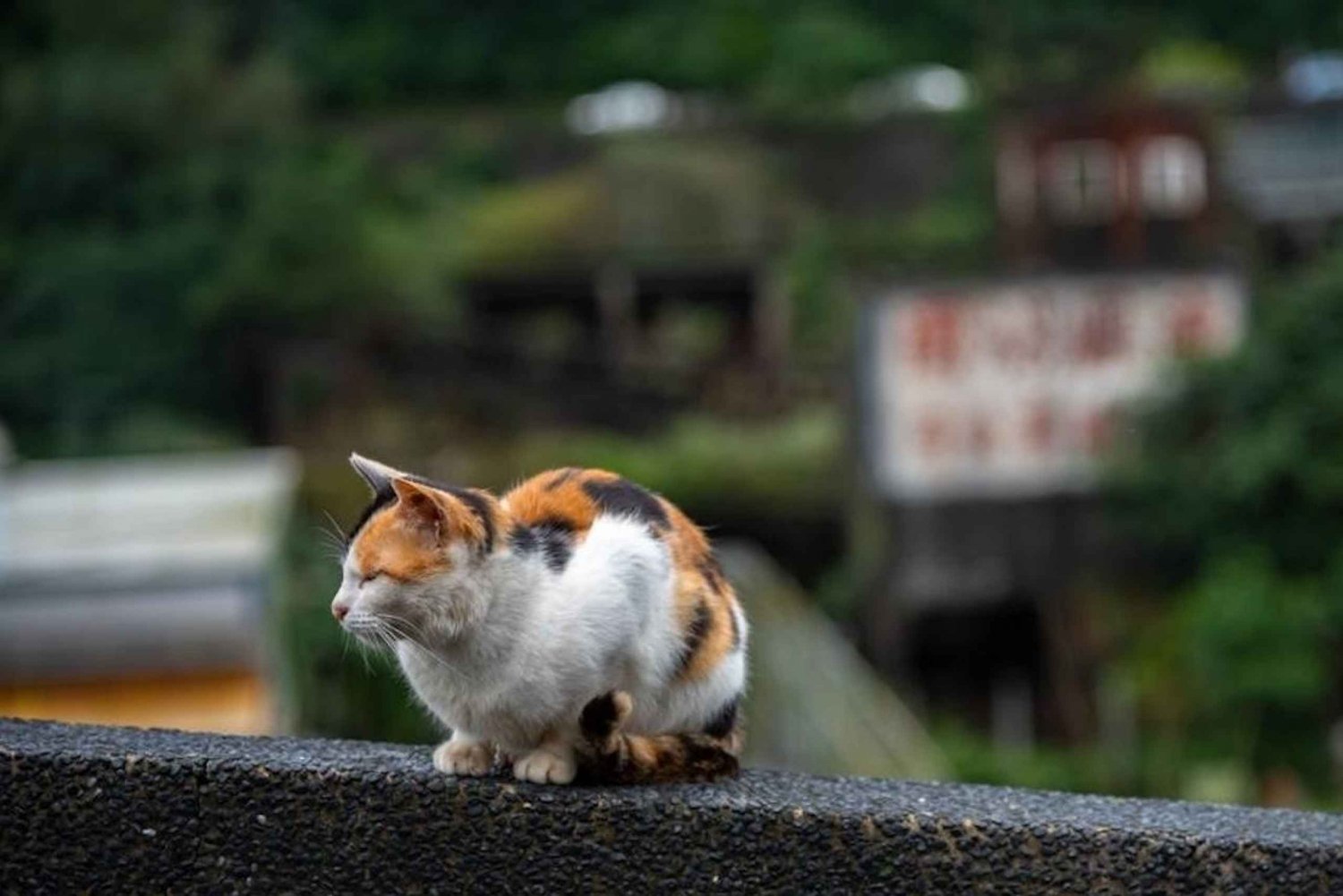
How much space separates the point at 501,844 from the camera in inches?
83.0

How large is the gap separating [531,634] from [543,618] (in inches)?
0.8

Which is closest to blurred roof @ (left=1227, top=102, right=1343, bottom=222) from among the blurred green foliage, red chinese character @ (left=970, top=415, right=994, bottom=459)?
the blurred green foliage

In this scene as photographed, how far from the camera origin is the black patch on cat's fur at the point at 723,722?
2.37 meters

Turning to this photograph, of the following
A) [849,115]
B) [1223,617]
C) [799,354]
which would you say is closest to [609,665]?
[1223,617]

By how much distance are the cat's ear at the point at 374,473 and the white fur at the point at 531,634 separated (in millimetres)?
75

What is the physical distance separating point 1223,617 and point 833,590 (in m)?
3.12

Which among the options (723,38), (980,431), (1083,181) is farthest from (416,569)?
(723,38)

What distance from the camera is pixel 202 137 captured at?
Answer: 55.3 ft

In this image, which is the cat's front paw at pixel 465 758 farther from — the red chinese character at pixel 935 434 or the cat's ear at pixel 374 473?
the red chinese character at pixel 935 434

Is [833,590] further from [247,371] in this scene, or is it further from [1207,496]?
[247,371]

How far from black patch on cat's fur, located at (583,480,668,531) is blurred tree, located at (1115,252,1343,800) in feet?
33.6

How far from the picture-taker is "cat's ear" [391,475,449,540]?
2.07m

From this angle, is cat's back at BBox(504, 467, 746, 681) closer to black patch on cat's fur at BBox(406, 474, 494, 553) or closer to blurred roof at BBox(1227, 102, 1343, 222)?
black patch on cat's fur at BBox(406, 474, 494, 553)

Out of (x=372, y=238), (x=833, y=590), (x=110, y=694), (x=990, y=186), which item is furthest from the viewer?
(x=990, y=186)
